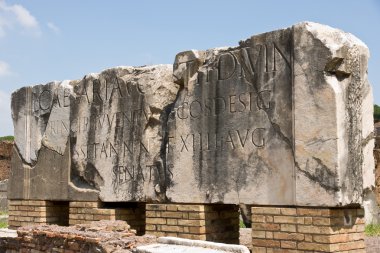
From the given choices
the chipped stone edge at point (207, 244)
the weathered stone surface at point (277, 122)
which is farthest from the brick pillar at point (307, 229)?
the chipped stone edge at point (207, 244)

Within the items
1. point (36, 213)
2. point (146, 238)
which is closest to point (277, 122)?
point (146, 238)

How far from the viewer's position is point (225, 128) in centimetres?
582

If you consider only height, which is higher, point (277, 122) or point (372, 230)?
point (277, 122)

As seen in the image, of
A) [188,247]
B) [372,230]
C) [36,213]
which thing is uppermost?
[36,213]

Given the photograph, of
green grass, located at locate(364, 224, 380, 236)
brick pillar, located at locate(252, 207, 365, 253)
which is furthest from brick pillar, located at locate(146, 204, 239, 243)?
green grass, located at locate(364, 224, 380, 236)

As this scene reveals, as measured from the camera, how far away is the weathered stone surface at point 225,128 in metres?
5.06

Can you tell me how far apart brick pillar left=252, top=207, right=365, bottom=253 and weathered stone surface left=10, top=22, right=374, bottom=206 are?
0.39 feet

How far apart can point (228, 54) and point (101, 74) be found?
6.87 ft

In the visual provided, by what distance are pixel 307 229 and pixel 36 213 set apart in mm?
4287

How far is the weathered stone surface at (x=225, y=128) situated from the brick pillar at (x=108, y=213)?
0.13 metres

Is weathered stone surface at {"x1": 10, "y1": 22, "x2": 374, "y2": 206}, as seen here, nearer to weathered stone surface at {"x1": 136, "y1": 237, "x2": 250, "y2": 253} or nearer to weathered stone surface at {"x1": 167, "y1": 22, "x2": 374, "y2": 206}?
weathered stone surface at {"x1": 167, "y1": 22, "x2": 374, "y2": 206}

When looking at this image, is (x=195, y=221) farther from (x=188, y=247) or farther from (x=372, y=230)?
(x=372, y=230)

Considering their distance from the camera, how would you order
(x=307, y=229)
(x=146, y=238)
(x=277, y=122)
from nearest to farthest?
(x=307, y=229), (x=277, y=122), (x=146, y=238)

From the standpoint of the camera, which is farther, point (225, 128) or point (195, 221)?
point (195, 221)
